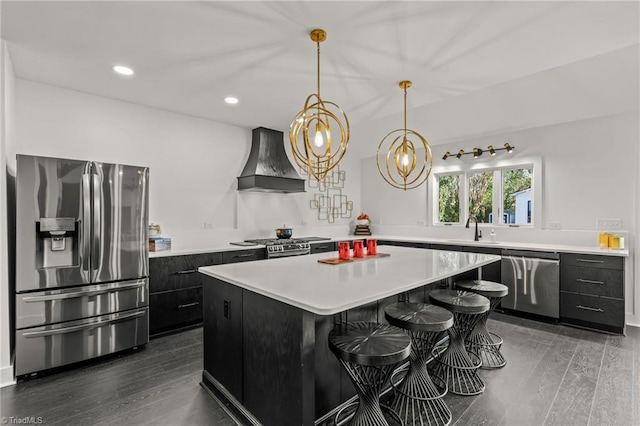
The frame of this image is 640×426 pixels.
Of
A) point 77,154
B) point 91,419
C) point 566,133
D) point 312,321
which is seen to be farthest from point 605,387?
point 77,154

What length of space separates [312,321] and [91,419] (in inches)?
65.8

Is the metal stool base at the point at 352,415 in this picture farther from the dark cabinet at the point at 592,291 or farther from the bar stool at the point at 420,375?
the dark cabinet at the point at 592,291

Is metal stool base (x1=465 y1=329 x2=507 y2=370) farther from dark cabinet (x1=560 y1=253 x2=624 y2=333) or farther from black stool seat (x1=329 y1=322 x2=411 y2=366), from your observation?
black stool seat (x1=329 y1=322 x2=411 y2=366)

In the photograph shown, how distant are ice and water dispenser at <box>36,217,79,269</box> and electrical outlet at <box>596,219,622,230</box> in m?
5.74

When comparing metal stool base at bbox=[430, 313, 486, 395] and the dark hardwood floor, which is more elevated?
metal stool base at bbox=[430, 313, 486, 395]

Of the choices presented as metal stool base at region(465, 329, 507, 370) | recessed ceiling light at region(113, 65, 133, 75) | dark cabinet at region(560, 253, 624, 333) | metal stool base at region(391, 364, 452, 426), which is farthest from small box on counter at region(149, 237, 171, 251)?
dark cabinet at region(560, 253, 624, 333)

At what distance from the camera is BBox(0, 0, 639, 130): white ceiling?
2.11 meters

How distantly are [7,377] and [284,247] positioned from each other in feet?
9.66

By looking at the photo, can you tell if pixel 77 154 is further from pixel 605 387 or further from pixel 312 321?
pixel 605 387

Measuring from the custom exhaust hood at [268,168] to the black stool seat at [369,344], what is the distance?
3.05 metres

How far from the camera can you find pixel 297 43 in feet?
8.31

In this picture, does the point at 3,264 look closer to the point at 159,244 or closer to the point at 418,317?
the point at 159,244

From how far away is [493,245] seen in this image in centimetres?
432

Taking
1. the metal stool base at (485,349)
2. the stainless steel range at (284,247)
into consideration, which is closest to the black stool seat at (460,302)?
the metal stool base at (485,349)
